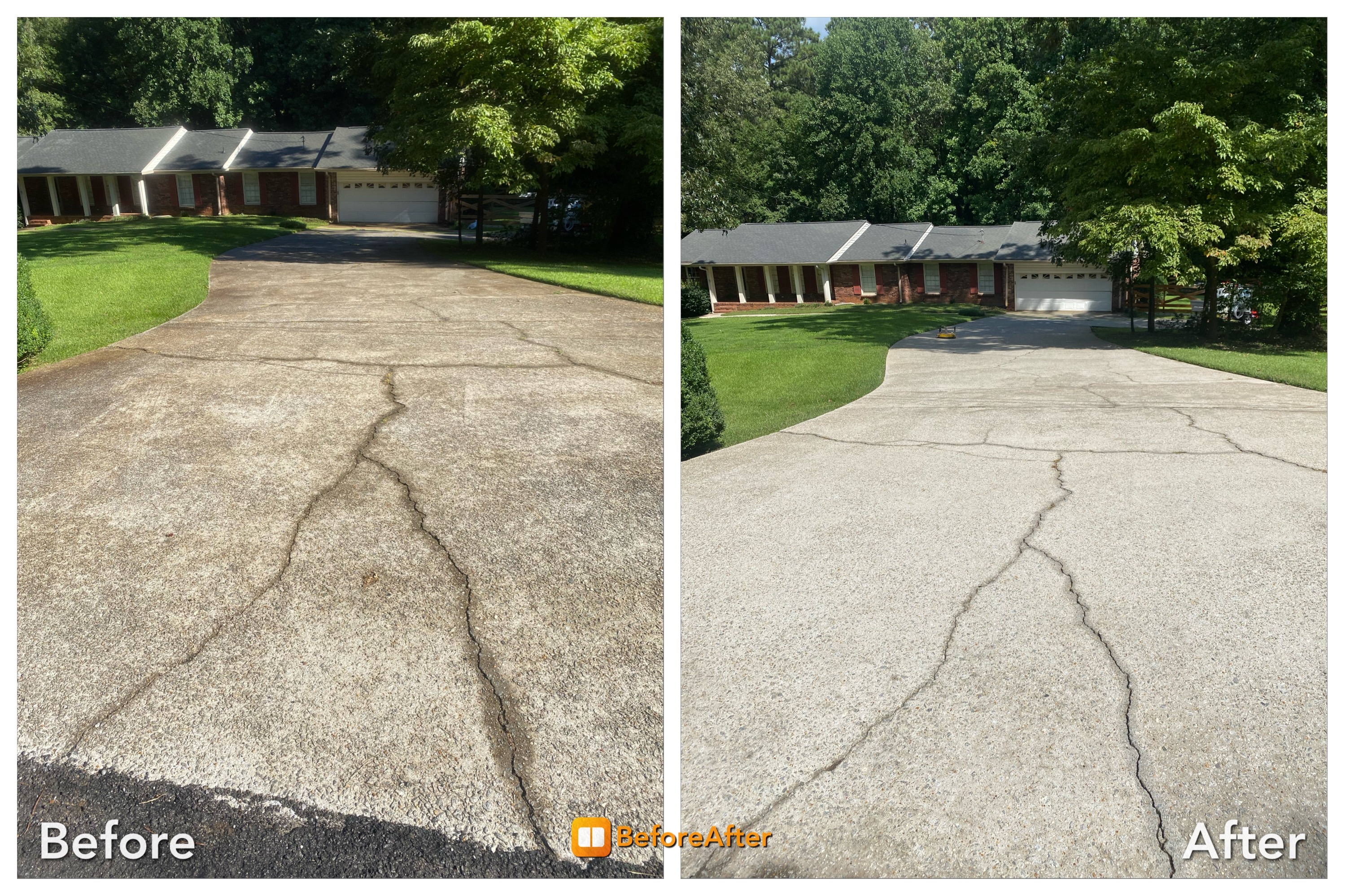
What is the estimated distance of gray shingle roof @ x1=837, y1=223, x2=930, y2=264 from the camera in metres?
8.81

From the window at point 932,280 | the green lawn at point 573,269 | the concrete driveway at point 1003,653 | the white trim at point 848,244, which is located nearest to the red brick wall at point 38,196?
the concrete driveway at point 1003,653

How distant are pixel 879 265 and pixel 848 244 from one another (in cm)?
165

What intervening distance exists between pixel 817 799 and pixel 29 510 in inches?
110

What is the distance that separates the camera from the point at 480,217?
748cm

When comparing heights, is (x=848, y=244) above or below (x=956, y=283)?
above

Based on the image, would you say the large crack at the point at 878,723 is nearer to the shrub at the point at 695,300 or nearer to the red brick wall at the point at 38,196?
the red brick wall at the point at 38,196

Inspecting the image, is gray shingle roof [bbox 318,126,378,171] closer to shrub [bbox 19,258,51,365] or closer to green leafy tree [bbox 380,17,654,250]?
green leafy tree [bbox 380,17,654,250]

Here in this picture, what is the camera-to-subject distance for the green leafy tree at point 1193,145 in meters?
8.76

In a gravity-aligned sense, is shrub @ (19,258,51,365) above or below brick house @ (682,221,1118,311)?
below

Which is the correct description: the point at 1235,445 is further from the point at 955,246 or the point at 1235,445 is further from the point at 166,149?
the point at 166,149

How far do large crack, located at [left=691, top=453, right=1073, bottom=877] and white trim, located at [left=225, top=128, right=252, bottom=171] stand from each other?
11.2ft

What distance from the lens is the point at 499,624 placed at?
7.52 feet

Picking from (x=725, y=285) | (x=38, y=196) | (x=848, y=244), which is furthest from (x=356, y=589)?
(x=848, y=244)

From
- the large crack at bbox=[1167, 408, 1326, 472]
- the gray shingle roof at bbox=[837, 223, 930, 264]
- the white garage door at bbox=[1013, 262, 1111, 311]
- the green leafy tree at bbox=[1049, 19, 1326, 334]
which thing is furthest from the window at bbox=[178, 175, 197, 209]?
the white garage door at bbox=[1013, 262, 1111, 311]
